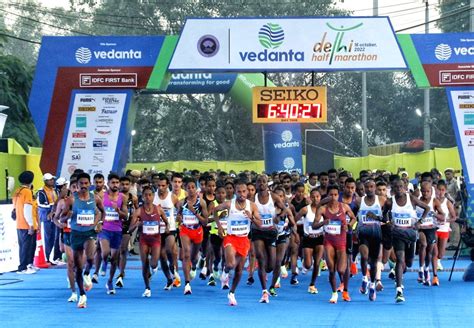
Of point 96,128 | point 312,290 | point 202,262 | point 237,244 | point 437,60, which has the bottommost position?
point 312,290

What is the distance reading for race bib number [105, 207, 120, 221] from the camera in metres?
16.5

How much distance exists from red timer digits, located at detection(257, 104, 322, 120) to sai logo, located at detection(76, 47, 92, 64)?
3950 mm

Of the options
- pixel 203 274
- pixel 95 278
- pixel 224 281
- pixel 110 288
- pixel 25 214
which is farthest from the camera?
pixel 25 214

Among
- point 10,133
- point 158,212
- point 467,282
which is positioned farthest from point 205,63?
point 10,133

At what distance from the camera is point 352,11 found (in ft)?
191

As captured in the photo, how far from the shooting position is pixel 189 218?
17062 millimetres

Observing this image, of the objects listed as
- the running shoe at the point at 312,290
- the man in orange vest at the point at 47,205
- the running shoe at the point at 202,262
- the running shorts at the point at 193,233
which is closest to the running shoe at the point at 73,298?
the running shorts at the point at 193,233

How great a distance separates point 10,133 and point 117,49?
2331cm

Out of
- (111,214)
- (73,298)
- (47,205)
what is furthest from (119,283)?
(47,205)

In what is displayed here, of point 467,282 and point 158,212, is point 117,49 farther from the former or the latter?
point 467,282

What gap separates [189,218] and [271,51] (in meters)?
5.52

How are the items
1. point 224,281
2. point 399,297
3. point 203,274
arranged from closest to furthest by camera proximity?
point 399,297, point 224,281, point 203,274

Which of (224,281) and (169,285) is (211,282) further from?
(169,285)

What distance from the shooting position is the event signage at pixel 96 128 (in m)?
22.0
